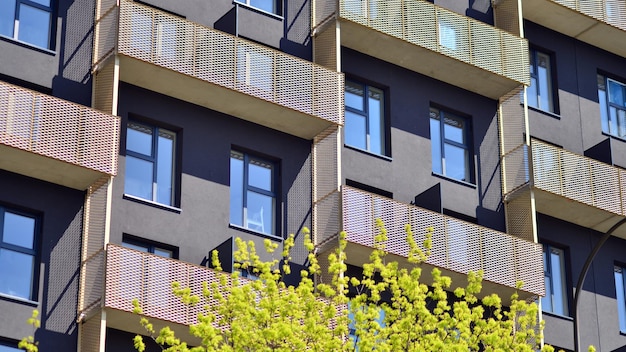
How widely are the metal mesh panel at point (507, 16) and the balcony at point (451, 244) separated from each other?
688cm

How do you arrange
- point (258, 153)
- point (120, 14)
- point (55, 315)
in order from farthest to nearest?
point (258, 153) < point (120, 14) < point (55, 315)

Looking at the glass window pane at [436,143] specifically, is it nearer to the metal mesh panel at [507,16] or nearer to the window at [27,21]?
the metal mesh panel at [507,16]

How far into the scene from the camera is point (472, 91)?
42.4 m

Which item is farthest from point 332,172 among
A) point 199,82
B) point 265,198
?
point 199,82

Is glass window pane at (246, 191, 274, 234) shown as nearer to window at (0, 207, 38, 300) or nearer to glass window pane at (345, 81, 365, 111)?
glass window pane at (345, 81, 365, 111)

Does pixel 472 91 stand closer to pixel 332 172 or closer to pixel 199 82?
pixel 332 172

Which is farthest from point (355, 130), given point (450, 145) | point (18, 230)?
point (18, 230)

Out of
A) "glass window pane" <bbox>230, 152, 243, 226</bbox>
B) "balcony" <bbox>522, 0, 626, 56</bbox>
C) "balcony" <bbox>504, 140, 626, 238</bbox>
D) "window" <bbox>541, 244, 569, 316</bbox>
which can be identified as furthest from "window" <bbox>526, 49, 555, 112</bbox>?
"glass window pane" <bbox>230, 152, 243, 226</bbox>

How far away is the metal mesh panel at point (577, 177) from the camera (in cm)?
4103

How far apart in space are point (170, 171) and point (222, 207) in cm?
150

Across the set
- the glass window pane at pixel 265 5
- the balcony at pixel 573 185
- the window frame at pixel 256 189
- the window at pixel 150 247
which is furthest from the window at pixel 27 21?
the balcony at pixel 573 185

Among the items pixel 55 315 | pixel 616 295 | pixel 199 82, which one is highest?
pixel 199 82

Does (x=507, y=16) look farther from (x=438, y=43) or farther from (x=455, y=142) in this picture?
(x=455, y=142)

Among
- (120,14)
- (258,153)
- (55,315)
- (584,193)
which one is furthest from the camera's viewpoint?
(584,193)
